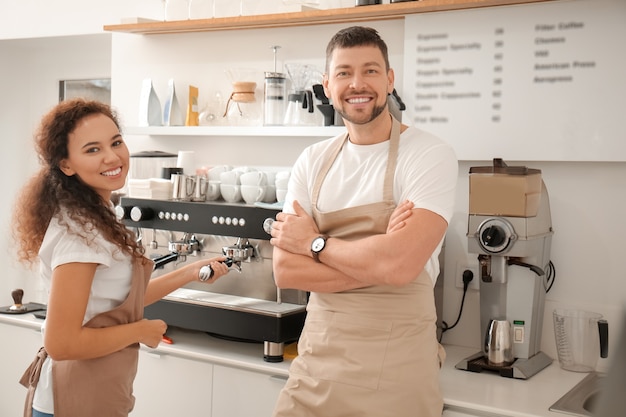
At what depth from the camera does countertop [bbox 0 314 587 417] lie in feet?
7.51

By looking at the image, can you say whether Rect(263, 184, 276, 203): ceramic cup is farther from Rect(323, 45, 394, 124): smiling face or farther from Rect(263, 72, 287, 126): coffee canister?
Rect(323, 45, 394, 124): smiling face

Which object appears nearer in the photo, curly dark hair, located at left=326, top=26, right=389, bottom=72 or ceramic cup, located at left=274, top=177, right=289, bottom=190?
curly dark hair, located at left=326, top=26, right=389, bottom=72

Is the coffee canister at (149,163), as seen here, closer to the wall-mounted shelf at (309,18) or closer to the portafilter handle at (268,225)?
the wall-mounted shelf at (309,18)

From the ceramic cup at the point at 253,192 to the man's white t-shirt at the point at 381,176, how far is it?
0.71m

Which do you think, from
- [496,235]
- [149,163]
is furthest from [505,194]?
[149,163]

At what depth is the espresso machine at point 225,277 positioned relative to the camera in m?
2.74

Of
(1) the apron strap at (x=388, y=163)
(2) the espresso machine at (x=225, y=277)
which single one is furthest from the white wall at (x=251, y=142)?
(1) the apron strap at (x=388, y=163)

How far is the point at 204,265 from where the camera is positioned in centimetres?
231

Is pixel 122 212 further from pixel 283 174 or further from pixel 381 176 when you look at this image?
pixel 381 176

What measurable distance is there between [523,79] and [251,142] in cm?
120

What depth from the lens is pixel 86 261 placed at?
191 centimetres

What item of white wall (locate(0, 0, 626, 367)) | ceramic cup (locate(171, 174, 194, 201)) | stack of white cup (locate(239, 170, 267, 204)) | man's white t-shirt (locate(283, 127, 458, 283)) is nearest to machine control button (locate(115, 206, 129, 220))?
ceramic cup (locate(171, 174, 194, 201))

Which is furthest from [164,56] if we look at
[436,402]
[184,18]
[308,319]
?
[436,402]

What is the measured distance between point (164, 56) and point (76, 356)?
6.55ft
